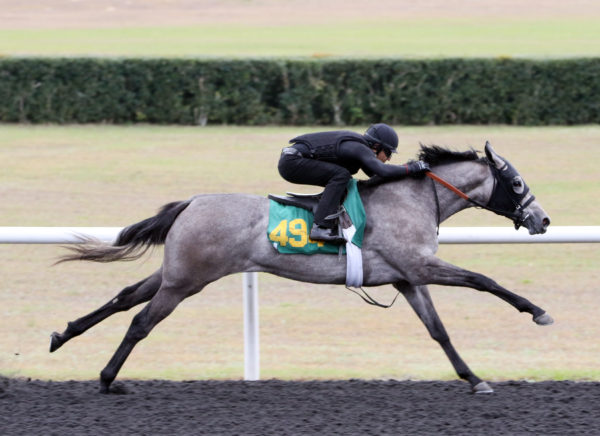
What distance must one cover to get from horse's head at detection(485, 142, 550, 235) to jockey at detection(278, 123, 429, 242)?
0.39 metres

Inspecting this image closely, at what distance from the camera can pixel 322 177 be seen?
5.34 meters

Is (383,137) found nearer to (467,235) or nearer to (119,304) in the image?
(467,235)

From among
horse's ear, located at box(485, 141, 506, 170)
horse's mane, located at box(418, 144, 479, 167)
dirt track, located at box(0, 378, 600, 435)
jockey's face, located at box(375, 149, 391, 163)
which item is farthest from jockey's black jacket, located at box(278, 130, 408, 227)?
dirt track, located at box(0, 378, 600, 435)

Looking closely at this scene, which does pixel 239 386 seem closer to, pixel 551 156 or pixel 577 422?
pixel 577 422

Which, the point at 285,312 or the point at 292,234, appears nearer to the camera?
the point at 292,234

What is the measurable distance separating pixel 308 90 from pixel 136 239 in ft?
46.0

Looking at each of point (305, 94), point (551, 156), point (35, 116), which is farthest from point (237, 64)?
point (551, 156)

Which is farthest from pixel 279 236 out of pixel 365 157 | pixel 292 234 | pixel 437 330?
pixel 437 330

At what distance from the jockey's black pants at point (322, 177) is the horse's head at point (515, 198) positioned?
0.82m

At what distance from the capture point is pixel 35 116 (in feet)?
64.6

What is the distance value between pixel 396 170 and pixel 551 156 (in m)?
11.2

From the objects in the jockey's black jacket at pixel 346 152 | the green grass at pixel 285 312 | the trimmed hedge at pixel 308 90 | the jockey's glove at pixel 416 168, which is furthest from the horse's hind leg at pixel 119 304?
the trimmed hedge at pixel 308 90

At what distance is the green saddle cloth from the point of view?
17.2 feet

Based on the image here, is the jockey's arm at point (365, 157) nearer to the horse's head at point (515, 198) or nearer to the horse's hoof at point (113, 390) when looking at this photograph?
the horse's head at point (515, 198)
